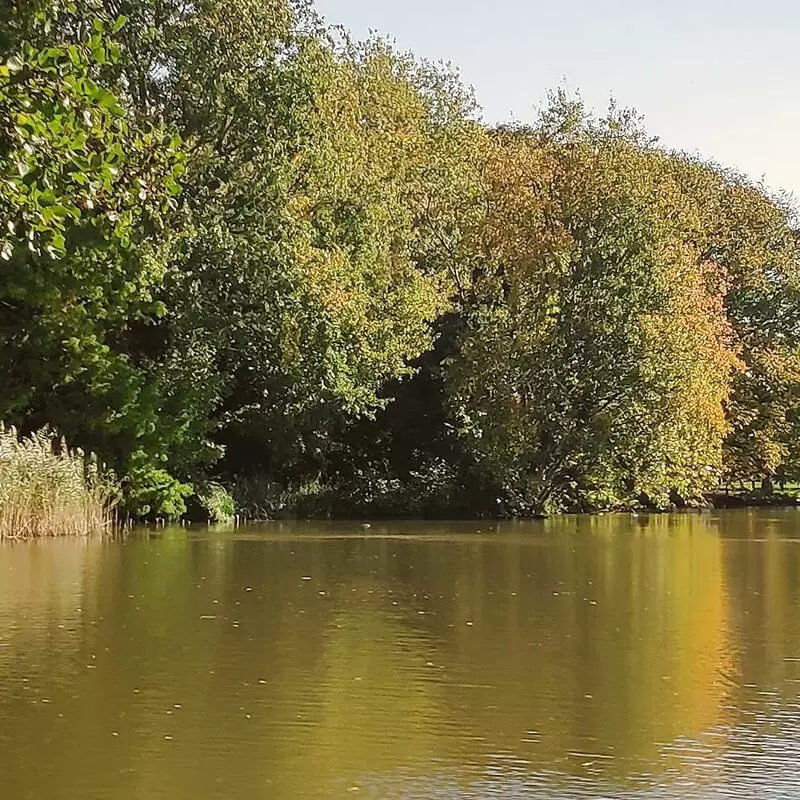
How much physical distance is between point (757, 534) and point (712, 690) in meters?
15.8

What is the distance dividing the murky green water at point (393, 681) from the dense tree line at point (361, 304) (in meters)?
8.52

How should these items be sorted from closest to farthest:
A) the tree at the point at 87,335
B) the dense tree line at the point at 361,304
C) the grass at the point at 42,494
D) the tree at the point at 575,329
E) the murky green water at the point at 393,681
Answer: the murky green water at the point at 393,681
the grass at the point at 42,494
the tree at the point at 87,335
the dense tree line at the point at 361,304
the tree at the point at 575,329

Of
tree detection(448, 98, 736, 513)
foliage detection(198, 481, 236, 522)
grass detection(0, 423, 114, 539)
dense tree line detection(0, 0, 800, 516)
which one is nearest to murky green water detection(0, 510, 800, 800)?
grass detection(0, 423, 114, 539)

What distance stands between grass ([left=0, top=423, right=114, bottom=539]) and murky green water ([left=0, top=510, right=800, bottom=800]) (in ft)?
7.80

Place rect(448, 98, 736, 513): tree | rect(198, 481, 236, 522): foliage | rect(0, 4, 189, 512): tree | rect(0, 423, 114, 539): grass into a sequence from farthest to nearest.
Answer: rect(448, 98, 736, 513): tree < rect(198, 481, 236, 522): foliage < rect(0, 4, 189, 512): tree < rect(0, 423, 114, 539): grass

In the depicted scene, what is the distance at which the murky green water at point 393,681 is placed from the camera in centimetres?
598

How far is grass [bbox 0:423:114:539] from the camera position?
17.7 metres

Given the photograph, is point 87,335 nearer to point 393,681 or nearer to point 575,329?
point 575,329

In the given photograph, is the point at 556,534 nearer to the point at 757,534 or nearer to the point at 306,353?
the point at 757,534

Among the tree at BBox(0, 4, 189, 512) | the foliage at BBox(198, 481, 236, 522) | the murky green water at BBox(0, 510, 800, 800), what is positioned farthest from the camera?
the foliage at BBox(198, 481, 236, 522)

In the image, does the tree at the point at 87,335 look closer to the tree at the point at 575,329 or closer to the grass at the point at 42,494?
the grass at the point at 42,494

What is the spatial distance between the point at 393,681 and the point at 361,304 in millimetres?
17652

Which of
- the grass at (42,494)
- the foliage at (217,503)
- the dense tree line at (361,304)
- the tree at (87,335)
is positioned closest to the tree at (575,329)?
the dense tree line at (361,304)

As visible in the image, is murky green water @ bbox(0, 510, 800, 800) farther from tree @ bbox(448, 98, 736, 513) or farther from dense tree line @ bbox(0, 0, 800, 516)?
tree @ bbox(448, 98, 736, 513)
